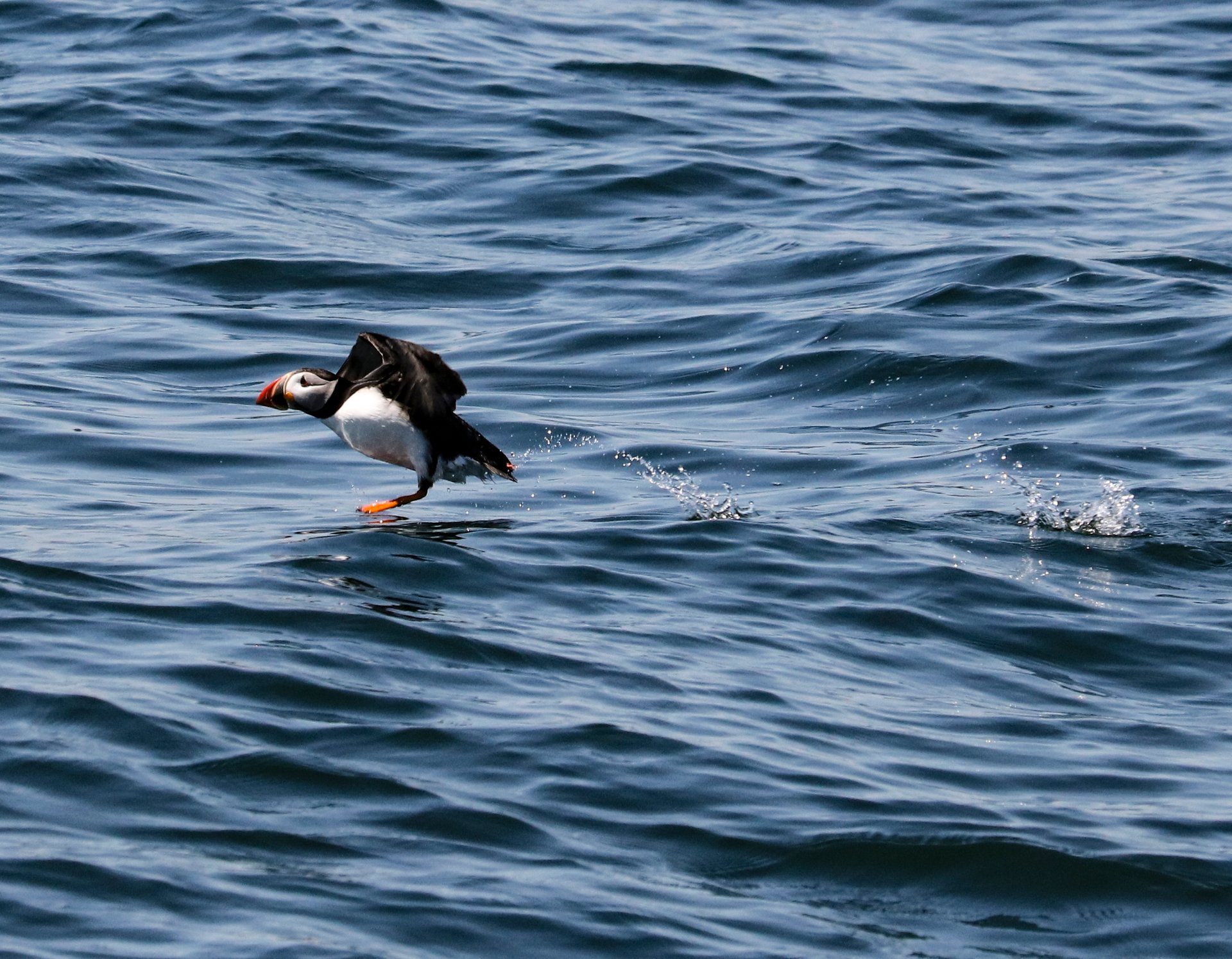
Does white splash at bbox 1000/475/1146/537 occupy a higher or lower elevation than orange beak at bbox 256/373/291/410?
lower

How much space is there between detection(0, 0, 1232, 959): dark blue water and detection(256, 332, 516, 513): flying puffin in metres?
0.35

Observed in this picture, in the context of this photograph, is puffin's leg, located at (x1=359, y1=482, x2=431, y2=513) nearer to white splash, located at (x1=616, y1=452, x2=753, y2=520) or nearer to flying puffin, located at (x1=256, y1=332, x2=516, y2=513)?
flying puffin, located at (x1=256, y1=332, x2=516, y2=513)

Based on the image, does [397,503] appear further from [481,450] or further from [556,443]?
[556,443]

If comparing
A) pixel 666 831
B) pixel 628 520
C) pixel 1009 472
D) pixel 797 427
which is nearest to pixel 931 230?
pixel 797 427

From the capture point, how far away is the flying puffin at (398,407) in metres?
9.05

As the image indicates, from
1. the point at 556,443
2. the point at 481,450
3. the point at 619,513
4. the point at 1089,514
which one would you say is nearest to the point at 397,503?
the point at 481,450

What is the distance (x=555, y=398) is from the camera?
41.5ft

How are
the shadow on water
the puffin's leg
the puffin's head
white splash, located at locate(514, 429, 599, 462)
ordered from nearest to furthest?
the shadow on water → the puffin's head → the puffin's leg → white splash, located at locate(514, 429, 599, 462)

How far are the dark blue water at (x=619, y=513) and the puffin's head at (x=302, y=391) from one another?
62 cm

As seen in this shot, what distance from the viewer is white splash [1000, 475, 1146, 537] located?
979 cm

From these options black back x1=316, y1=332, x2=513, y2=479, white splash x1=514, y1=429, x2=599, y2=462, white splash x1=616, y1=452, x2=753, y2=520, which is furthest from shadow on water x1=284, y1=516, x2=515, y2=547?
white splash x1=514, y1=429, x2=599, y2=462

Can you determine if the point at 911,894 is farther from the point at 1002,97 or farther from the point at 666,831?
the point at 1002,97

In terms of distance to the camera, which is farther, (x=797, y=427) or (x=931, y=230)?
(x=931, y=230)

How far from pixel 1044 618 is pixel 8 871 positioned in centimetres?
466
